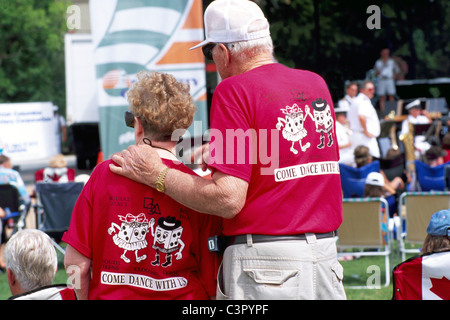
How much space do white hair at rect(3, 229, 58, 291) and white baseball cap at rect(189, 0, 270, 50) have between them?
1.06 m

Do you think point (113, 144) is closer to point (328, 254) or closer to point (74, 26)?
point (74, 26)

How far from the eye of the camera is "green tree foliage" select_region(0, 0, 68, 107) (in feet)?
106

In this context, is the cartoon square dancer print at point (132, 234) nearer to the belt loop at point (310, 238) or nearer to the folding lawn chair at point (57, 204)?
the belt loop at point (310, 238)

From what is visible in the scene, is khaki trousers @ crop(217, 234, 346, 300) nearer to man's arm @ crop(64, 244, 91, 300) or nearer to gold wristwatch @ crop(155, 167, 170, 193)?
gold wristwatch @ crop(155, 167, 170, 193)

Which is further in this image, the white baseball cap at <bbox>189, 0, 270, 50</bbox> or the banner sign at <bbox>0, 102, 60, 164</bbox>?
the banner sign at <bbox>0, 102, 60, 164</bbox>

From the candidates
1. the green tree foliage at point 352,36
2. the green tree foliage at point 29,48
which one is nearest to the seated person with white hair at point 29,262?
the green tree foliage at point 352,36

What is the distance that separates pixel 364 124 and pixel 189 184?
870 centimetres

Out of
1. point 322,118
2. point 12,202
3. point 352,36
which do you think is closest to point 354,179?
point 12,202

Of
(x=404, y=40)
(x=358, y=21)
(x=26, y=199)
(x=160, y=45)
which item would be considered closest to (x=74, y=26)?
(x=160, y=45)

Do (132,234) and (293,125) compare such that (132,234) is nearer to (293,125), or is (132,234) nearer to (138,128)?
(138,128)

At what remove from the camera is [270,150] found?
241 centimetres

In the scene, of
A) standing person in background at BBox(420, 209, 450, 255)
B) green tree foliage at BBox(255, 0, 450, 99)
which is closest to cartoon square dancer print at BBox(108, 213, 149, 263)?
standing person in background at BBox(420, 209, 450, 255)

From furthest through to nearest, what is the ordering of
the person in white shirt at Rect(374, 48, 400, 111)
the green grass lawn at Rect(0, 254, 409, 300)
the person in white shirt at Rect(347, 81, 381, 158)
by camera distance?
the person in white shirt at Rect(374, 48, 400, 111)
the person in white shirt at Rect(347, 81, 381, 158)
the green grass lawn at Rect(0, 254, 409, 300)

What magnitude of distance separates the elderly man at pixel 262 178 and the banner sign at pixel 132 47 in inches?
173
